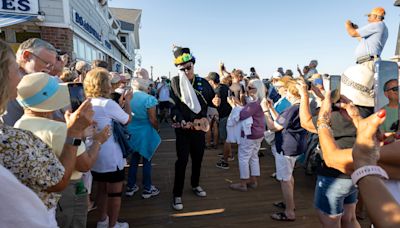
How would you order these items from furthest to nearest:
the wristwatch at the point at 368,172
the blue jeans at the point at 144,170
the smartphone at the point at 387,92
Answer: the blue jeans at the point at 144,170
the smartphone at the point at 387,92
the wristwatch at the point at 368,172

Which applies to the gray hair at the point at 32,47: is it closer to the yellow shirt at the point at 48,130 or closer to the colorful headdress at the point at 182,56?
the yellow shirt at the point at 48,130

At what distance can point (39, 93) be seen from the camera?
1.43 metres

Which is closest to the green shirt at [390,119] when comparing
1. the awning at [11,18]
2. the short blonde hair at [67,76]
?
the short blonde hair at [67,76]

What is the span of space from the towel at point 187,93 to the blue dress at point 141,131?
0.56 metres

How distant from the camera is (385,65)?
1.27 metres

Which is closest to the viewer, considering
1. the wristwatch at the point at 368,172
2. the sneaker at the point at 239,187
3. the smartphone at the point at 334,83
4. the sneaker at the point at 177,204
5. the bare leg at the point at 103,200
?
the wristwatch at the point at 368,172

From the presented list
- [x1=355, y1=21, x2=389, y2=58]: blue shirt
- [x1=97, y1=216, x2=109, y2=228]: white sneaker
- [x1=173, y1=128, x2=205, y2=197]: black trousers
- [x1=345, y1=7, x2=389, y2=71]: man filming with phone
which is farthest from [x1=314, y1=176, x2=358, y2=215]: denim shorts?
[x1=355, y1=21, x2=389, y2=58]: blue shirt

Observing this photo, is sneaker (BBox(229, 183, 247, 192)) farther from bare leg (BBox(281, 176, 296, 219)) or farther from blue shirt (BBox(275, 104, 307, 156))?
blue shirt (BBox(275, 104, 307, 156))

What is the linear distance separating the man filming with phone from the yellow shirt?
409 cm

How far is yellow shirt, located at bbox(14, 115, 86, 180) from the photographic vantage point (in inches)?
55.7

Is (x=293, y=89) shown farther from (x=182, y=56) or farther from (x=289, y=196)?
(x=182, y=56)

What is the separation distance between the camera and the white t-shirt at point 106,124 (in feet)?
7.99

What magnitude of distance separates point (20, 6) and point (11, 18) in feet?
2.96

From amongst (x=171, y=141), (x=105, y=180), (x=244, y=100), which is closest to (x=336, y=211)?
(x=105, y=180)
